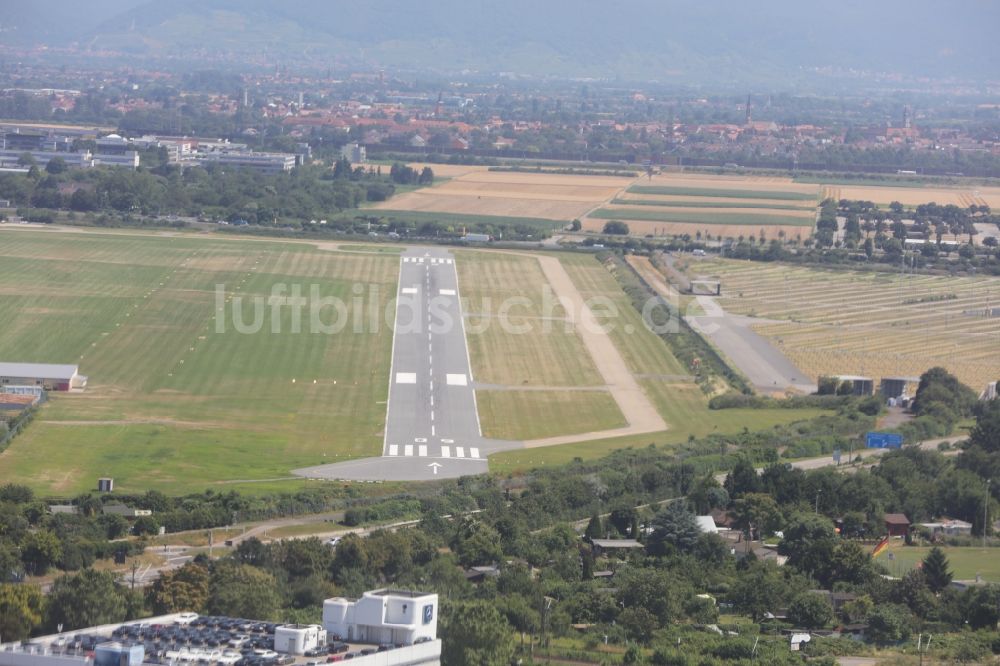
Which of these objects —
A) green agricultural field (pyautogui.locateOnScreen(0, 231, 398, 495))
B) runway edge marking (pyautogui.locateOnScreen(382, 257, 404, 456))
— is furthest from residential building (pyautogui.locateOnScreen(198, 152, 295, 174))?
runway edge marking (pyautogui.locateOnScreen(382, 257, 404, 456))

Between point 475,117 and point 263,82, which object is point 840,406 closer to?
point 475,117

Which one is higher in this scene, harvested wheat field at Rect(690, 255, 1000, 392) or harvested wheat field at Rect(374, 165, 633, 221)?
harvested wheat field at Rect(690, 255, 1000, 392)

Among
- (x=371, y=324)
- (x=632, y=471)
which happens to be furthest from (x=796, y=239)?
(x=632, y=471)

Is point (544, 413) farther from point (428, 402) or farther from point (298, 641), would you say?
point (298, 641)

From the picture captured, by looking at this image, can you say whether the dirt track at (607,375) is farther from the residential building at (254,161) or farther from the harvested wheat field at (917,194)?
the residential building at (254,161)

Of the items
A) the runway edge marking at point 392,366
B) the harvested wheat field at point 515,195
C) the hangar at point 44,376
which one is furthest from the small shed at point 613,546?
the harvested wheat field at point 515,195

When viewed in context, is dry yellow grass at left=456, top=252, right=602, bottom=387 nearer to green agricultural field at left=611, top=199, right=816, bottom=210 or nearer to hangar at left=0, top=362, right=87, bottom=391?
hangar at left=0, top=362, right=87, bottom=391

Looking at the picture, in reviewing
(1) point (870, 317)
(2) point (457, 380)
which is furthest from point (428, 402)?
(1) point (870, 317)
